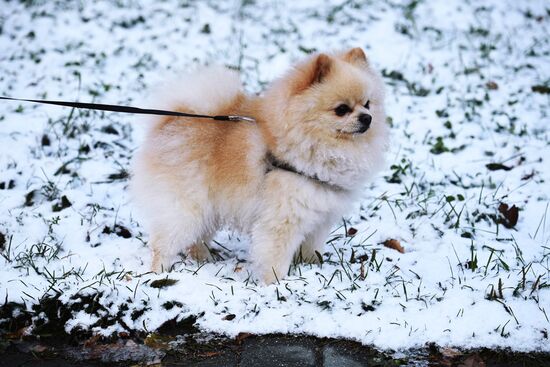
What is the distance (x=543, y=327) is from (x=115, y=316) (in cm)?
212

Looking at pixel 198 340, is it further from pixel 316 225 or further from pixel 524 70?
pixel 524 70

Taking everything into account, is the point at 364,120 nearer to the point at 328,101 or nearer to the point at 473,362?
the point at 328,101

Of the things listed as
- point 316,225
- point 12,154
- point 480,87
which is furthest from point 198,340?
point 480,87

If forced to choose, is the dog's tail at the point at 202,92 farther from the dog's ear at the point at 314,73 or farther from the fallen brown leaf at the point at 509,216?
the fallen brown leaf at the point at 509,216

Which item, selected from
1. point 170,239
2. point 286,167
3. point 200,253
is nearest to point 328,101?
point 286,167

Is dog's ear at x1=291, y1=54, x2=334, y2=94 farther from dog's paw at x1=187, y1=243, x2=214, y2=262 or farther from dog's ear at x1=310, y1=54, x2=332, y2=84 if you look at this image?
dog's paw at x1=187, y1=243, x2=214, y2=262

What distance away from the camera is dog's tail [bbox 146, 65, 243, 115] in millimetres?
3225

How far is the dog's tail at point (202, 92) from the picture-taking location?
3.22 meters

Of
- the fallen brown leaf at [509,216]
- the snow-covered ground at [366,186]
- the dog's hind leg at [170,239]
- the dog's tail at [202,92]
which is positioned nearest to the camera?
the snow-covered ground at [366,186]

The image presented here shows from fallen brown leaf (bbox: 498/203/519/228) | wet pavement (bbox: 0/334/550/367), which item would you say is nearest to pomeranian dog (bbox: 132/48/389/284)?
wet pavement (bbox: 0/334/550/367)

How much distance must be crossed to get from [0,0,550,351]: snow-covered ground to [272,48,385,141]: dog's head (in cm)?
82

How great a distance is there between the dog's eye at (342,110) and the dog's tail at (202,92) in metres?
0.66

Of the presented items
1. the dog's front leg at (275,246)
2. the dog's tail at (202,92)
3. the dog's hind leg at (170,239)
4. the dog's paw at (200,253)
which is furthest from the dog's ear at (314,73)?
the dog's paw at (200,253)

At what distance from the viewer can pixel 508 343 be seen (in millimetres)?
2498
